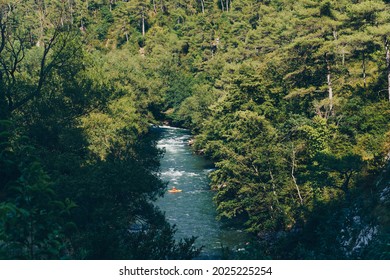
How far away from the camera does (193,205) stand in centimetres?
3791

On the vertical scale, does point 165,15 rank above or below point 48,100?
above

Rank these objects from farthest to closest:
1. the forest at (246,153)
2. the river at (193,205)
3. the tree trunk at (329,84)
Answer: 1. the tree trunk at (329,84)
2. the river at (193,205)
3. the forest at (246,153)

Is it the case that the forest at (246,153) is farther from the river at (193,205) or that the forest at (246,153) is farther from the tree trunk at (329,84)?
the river at (193,205)

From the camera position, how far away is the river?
30.9 m

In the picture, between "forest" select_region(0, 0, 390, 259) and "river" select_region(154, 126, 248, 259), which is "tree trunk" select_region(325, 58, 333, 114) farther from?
"river" select_region(154, 126, 248, 259)

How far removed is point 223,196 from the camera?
35.2 m

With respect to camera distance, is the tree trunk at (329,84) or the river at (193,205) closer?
the river at (193,205)

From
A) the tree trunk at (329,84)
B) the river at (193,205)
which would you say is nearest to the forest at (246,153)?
the tree trunk at (329,84)

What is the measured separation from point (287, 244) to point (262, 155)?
10.2m

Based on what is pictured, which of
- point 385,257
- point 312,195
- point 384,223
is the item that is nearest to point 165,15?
point 312,195

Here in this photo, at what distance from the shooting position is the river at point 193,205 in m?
30.9

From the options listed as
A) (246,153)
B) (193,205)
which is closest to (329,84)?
(246,153)

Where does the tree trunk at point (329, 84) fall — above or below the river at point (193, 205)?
above

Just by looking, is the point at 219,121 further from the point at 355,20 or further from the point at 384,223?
the point at 384,223
